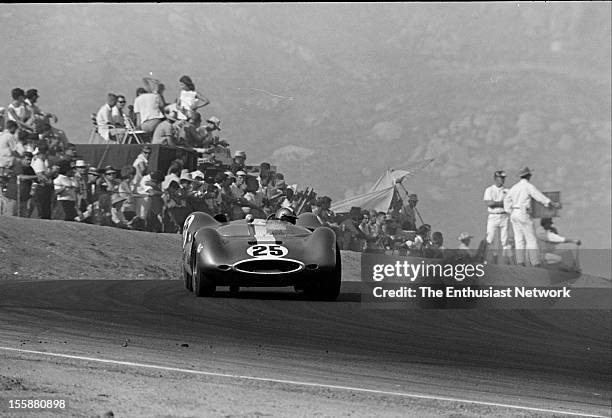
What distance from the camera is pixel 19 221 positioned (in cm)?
842

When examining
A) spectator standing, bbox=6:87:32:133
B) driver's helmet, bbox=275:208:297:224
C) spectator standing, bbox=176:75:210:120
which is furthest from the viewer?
spectator standing, bbox=176:75:210:120

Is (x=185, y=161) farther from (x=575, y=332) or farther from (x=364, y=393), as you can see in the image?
(x=575, y=332)

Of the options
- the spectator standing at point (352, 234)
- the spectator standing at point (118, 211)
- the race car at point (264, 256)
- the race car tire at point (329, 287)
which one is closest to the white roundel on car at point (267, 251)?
the race car at point (264, 256)

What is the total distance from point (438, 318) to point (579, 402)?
61.2 inches

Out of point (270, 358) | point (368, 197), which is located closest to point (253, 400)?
point (270, 358)

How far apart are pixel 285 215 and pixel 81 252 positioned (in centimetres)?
209

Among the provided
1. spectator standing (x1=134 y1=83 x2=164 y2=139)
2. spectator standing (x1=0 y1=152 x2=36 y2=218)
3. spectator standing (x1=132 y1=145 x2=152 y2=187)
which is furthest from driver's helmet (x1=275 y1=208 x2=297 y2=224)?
spectator standing (x1=0 y1=152 x2=36 y2=218)

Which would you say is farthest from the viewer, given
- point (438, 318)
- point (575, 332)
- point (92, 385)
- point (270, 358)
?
point (575, 332)

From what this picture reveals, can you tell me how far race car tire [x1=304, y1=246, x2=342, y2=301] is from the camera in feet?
25.2

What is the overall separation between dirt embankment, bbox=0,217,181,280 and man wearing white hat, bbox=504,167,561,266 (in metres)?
3.18

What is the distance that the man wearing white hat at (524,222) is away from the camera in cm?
900

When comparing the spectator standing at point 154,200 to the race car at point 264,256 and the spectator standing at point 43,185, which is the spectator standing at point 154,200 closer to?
the race car at point 264,256

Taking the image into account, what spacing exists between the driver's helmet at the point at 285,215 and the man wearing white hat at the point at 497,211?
2118mm

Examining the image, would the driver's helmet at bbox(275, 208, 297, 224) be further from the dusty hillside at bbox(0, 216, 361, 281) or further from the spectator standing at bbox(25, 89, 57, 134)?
the spectator standing at bbox(25, 89, 57, 134)
